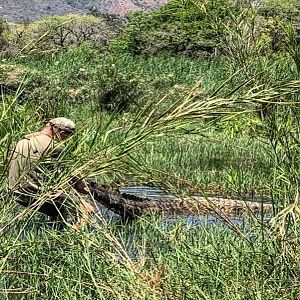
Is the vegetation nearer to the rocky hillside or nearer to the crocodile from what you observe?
the crocodile

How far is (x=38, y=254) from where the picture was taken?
4.28 metres

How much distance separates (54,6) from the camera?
9719 cm

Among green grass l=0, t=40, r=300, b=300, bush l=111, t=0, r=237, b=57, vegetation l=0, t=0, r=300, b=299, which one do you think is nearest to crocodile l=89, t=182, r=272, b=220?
vegetation l=0, t=0, r=300, b=299

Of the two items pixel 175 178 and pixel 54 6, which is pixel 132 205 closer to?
pixel 175 178

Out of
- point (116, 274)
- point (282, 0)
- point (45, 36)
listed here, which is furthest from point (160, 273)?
point (282, 0)

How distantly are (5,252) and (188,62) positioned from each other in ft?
69.9

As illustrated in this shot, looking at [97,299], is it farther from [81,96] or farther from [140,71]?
[140,71]

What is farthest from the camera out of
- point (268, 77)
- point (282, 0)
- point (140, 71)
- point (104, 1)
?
point (104, 1)

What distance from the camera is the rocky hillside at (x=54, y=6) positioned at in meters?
90.3

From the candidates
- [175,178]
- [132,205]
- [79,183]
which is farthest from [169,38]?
[175,178]

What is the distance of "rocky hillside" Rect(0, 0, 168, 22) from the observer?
90312 millimetres

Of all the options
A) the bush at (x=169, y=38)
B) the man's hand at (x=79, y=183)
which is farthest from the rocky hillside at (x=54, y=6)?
the man's hand at (x=79, y=183)

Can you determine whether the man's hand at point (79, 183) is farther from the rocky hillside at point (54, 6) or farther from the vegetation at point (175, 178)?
the rocky hillside at point (54, 6)

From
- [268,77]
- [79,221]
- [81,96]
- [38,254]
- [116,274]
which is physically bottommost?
[81,96]
